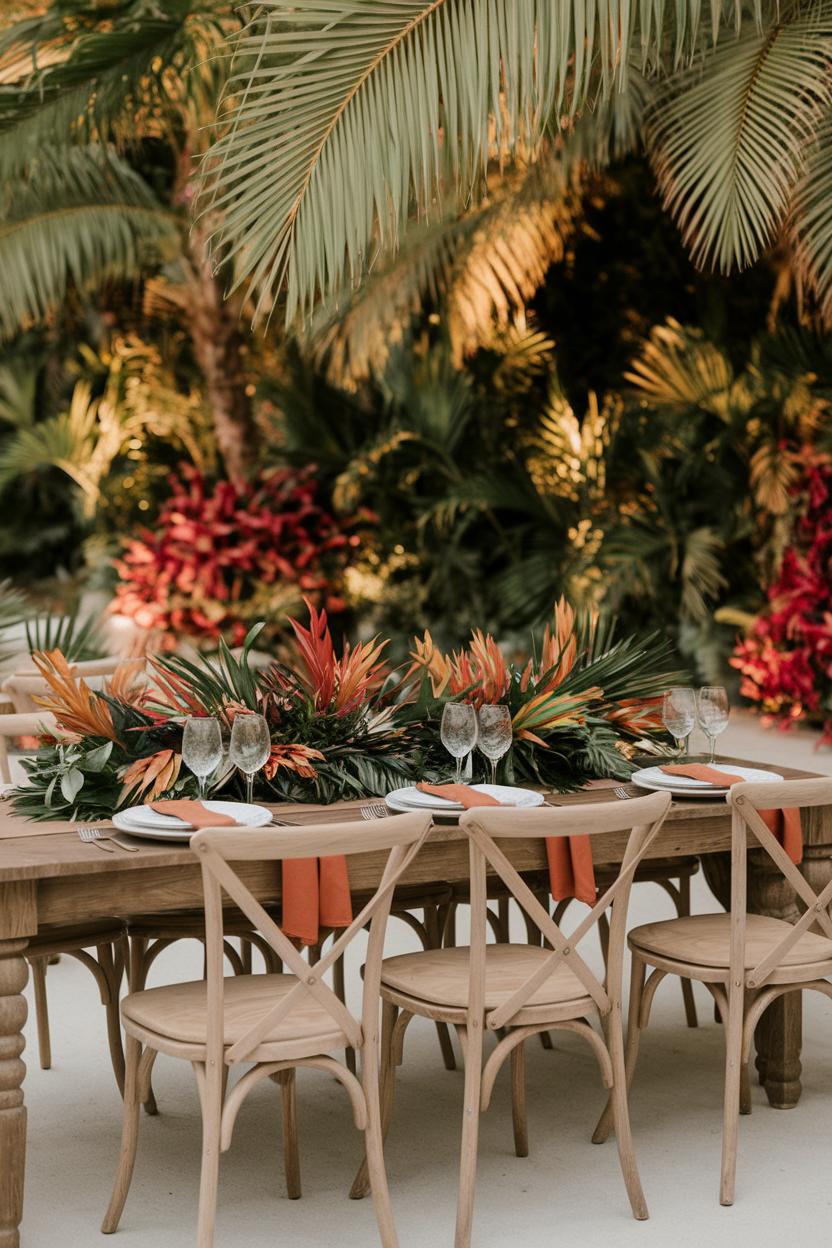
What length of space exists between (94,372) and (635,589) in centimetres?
686

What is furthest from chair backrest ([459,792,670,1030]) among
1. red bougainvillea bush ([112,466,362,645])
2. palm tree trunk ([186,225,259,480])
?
palm tree trunk ([186,225,259,480])

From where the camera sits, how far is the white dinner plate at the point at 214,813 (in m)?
3.27

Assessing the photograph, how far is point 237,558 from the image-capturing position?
11562mm

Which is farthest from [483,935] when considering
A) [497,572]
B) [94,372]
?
[94,372]

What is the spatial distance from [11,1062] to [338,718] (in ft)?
4.06

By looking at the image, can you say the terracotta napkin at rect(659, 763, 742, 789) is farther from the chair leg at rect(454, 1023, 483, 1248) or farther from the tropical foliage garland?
the chair leg at rect(454, 1023, 483, 1248)

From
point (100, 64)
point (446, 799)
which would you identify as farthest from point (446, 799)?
point (100, 64)

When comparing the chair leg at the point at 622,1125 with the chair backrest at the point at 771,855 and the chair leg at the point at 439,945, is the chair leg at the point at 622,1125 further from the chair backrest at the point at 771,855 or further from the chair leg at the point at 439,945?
the chair leg at the point at 439,945

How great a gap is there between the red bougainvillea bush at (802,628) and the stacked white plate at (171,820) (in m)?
6.52

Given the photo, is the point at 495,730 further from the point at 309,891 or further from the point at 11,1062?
the point at 11,1062

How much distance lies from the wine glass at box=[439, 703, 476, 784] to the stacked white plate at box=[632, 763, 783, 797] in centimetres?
47

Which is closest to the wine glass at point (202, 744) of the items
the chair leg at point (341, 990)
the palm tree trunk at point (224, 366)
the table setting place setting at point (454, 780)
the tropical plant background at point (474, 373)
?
the table setting place setting at point (454, 780)

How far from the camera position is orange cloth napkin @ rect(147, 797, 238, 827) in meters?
3.27

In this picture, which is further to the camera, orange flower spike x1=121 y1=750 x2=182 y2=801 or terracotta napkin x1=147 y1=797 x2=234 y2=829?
orange flower spike x1=121 y1=750 x2=182 y2=801
